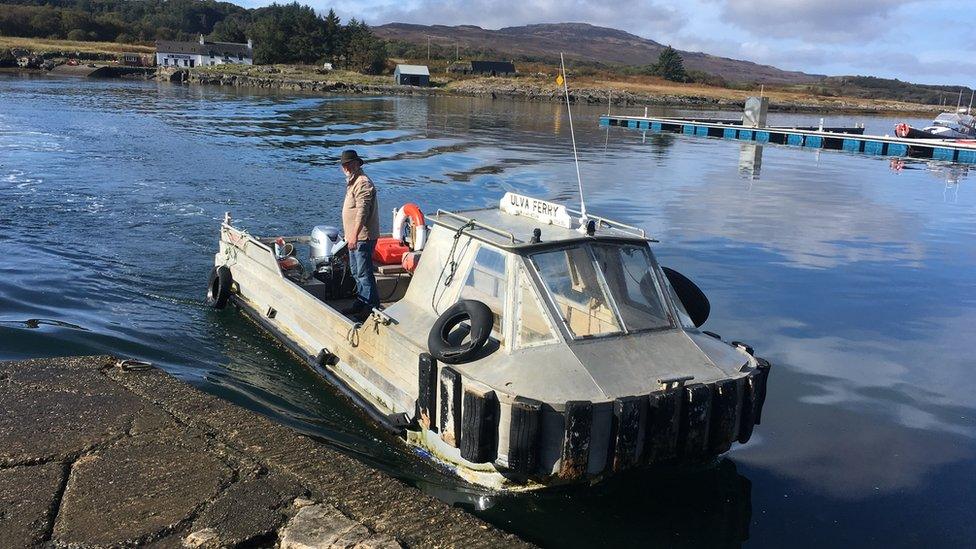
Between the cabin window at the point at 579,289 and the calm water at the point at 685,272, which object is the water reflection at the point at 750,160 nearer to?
the calm water at the point at 685,272

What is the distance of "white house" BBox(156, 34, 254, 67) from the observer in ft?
396

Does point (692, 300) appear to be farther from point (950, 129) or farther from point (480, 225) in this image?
point (950, 129)

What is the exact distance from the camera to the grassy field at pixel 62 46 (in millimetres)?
114688

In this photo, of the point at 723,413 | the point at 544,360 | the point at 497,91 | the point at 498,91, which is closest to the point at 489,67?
the point at 498,91

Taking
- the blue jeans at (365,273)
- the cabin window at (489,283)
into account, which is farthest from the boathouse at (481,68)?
the cabin window at (489,283)

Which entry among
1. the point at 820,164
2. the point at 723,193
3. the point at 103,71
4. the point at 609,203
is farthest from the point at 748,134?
the point at 103,71

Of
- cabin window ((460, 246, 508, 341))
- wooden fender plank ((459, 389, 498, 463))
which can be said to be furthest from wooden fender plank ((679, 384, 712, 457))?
cabin window ((460, 246, 508, 341))

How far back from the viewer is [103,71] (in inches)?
3693

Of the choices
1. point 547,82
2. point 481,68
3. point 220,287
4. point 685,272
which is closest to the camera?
point 220,287

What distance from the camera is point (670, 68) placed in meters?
130

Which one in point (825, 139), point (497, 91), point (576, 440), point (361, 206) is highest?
point (497, 91)

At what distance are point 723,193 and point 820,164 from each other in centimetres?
1296

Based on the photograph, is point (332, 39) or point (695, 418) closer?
point (695, 418)

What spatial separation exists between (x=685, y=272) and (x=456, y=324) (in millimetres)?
8375
